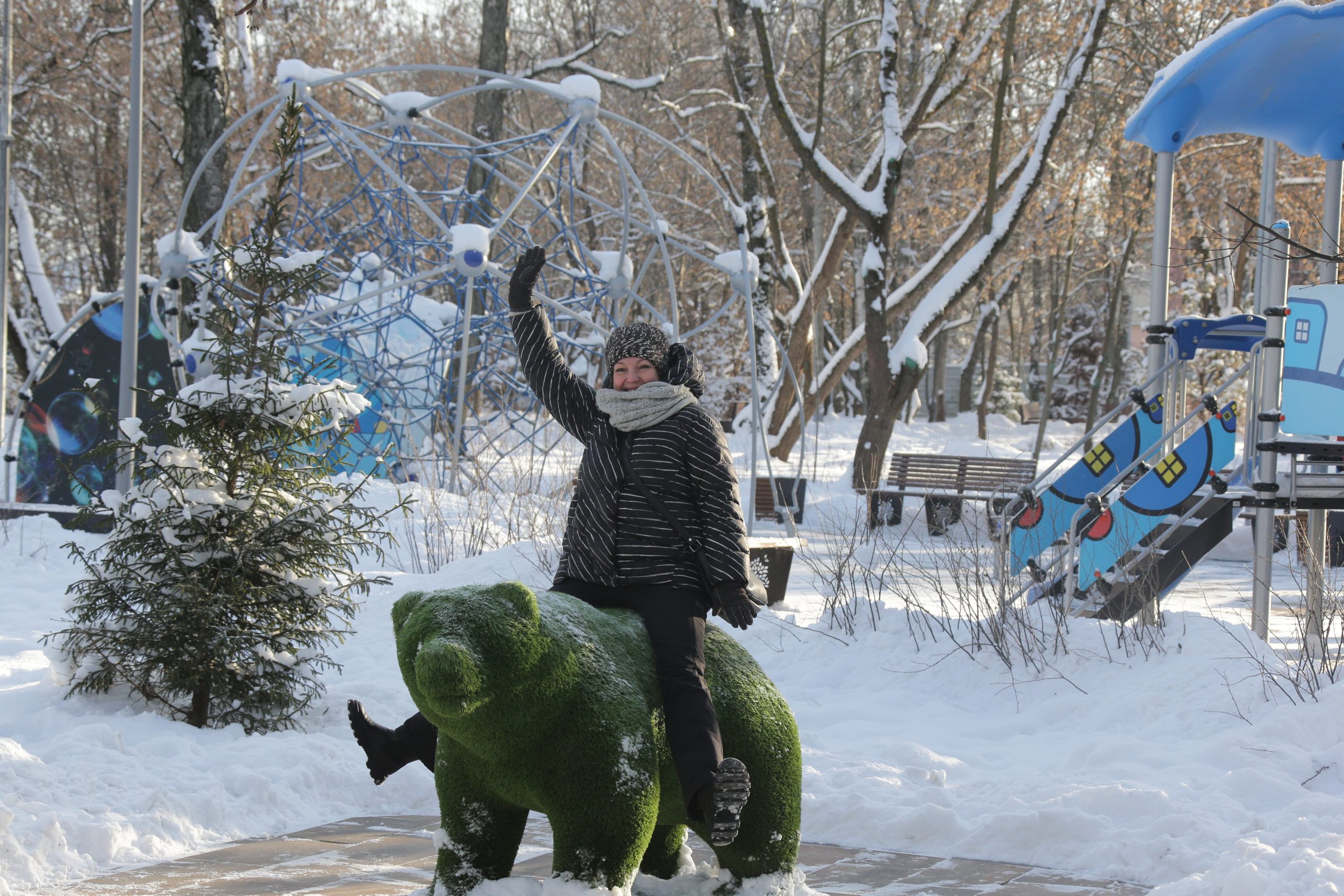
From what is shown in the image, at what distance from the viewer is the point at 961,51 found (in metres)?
17.9

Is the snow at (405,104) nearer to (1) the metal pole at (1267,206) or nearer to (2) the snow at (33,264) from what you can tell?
(1) the metal pole at (1267,206)

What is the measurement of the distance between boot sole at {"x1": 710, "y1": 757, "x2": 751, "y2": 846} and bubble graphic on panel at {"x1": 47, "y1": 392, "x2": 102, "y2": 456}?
11135 millimetres

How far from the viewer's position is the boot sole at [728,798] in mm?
3027

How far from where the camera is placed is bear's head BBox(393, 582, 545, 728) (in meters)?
2.80

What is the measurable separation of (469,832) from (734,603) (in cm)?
97

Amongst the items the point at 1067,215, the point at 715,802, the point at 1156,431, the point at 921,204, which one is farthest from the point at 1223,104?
the point at 921,204

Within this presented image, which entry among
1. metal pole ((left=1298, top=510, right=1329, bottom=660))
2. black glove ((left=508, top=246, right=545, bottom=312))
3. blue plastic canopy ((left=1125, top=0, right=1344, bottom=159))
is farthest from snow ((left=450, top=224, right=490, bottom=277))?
metal pole ((left=1298, top=510, right=1329, bottom=660))

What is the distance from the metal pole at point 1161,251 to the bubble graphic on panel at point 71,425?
1026cm

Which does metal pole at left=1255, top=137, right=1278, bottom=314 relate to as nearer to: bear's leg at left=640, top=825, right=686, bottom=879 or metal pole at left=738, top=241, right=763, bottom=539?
metal pole at left=738, top=241, right=763, bottom=539

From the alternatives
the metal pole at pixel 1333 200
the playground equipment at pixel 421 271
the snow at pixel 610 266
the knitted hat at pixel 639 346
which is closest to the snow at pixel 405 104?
the playground equipment at pixel 421 271

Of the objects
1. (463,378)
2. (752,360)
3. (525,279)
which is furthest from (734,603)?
(752,360)

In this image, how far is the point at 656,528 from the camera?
3.49 metres

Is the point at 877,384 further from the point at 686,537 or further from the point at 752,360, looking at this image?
the point at 686,537

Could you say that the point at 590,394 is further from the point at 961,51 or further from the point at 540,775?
the point at 961,51
